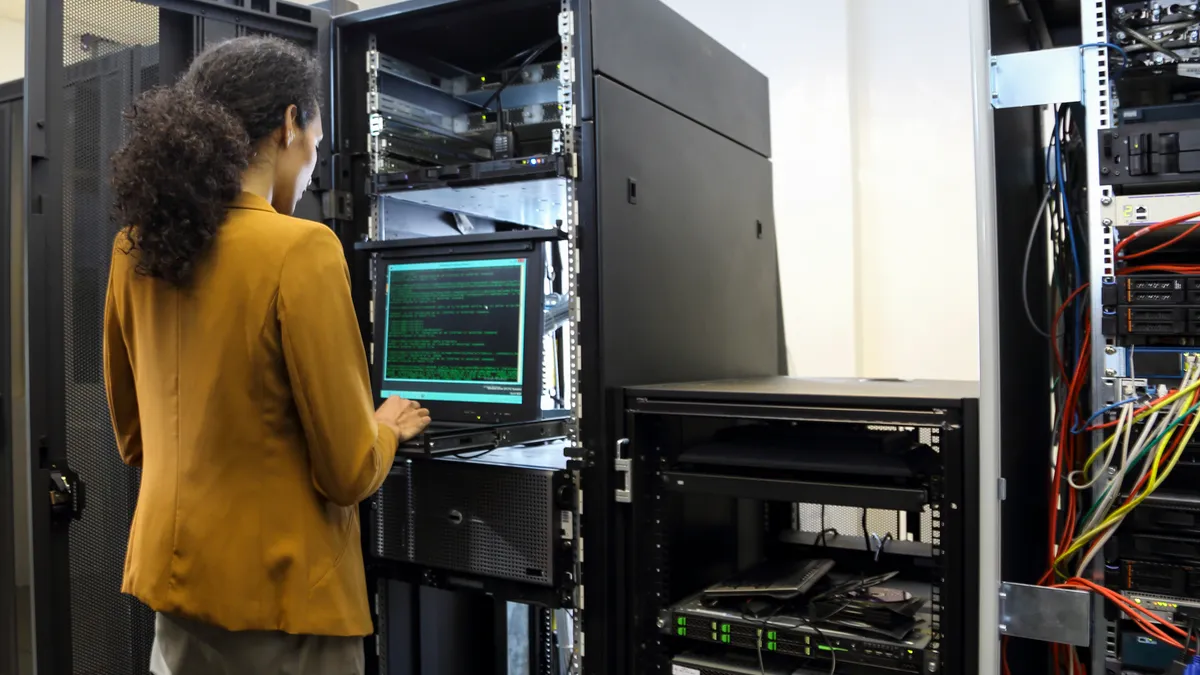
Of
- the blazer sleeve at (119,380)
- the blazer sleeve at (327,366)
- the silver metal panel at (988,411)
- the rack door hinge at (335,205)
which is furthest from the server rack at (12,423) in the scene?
the silver metal panel at (988,411)

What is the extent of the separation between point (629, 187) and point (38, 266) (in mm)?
1053

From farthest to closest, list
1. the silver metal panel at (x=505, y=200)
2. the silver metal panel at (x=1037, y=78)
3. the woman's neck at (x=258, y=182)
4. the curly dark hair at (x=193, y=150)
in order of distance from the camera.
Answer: the silver metal panel at (x=505, y=200) → the silver metal panel at (x=1037, y=78) → the woman's neck at (x=258, y=182) → the curly dark hair at (x=193, y=150)

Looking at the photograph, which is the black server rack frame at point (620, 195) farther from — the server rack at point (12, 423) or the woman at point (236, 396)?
the server rack at point (12, 423)

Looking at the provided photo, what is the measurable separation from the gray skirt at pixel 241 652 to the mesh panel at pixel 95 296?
44 centimetres

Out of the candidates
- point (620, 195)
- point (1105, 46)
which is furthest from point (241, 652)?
point (1105, 46)

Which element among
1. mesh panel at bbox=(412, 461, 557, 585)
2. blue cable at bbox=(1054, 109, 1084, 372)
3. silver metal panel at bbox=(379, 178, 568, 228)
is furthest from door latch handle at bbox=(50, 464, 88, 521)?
blue cable at bbox=(1054, 109, 1084, 372)

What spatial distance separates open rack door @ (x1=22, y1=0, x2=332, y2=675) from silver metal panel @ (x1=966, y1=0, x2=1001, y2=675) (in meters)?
1.32

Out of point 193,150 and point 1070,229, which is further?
point 1070,229

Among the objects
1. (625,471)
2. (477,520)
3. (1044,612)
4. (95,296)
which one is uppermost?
(95,296)

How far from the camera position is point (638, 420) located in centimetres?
168

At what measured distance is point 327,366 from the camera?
3.97 feet

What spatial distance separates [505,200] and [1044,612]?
129cm

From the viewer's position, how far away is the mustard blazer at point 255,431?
1.21 m

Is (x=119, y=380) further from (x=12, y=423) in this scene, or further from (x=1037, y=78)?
(x=1037, y=78)
